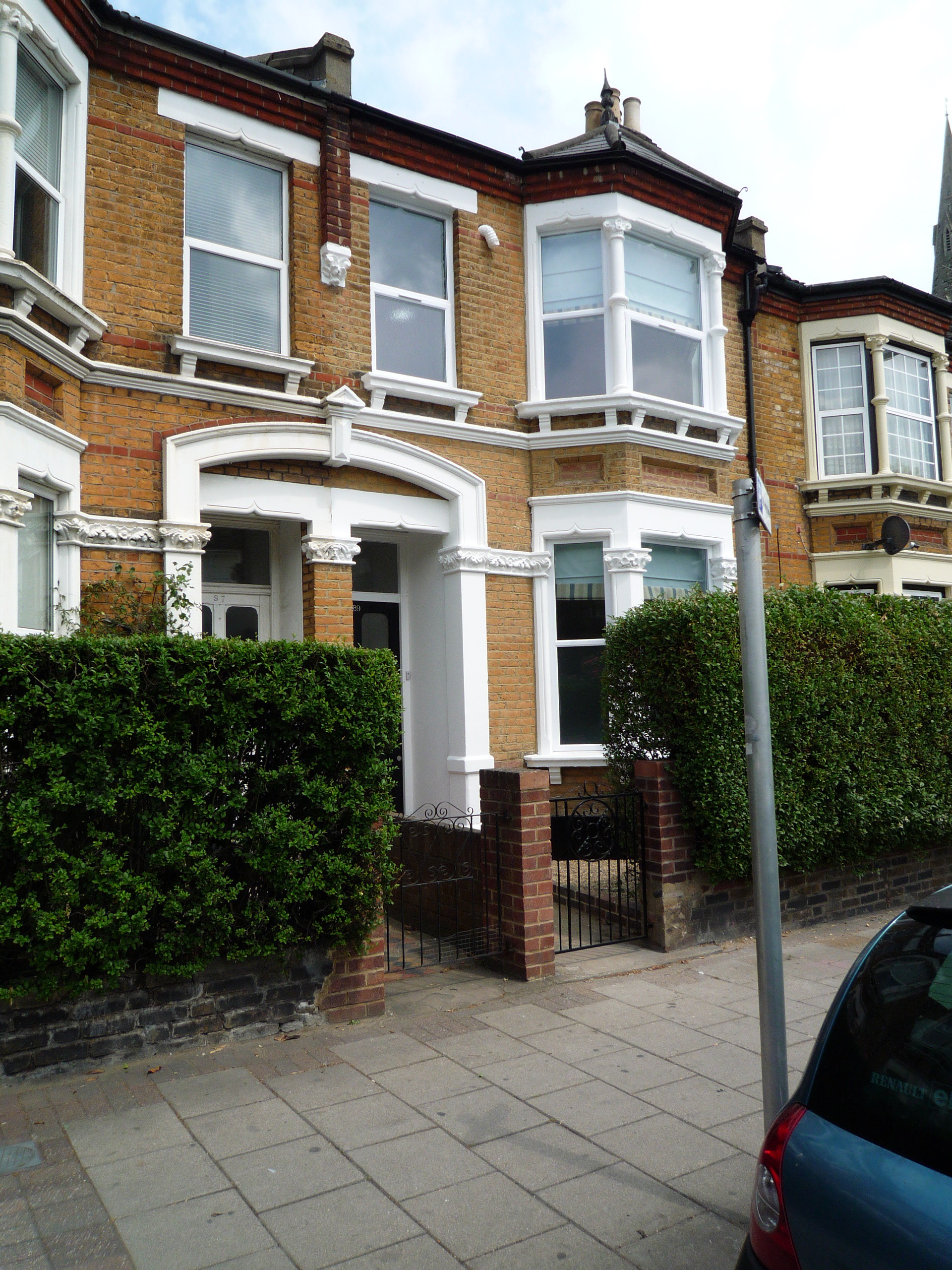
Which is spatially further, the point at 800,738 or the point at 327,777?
the point at 800,738

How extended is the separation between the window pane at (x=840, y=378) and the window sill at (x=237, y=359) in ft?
27.9

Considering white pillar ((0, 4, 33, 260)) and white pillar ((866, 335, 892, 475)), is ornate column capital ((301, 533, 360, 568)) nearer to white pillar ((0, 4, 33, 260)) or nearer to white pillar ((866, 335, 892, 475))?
white pillar ((0, 4, 33, 260))

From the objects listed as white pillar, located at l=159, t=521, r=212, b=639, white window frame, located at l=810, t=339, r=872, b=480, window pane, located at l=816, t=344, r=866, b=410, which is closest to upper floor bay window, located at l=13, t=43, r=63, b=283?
white pillar, located at l=159, t=521, r=212, b=639

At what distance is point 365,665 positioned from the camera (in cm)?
517

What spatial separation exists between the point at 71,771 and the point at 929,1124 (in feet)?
12.3

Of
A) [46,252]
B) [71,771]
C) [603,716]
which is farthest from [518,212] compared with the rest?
[71,771]

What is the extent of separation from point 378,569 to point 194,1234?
7796 mm

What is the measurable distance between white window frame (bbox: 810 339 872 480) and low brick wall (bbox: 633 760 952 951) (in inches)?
303

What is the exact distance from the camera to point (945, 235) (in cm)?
2712

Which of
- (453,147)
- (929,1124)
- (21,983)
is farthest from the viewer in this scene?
(453,147)

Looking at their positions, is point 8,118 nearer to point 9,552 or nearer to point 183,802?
point 9,552

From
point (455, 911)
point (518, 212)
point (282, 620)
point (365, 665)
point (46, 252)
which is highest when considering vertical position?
point (518, 212)

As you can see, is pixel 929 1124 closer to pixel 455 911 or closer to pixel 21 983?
pixel 21 983

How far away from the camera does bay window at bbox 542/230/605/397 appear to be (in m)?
10.6
